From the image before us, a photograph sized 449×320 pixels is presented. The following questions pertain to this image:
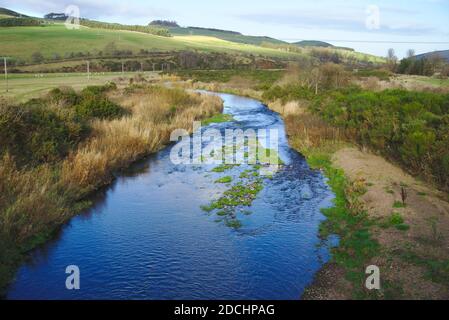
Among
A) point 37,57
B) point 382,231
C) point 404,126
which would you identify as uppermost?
point 37,57

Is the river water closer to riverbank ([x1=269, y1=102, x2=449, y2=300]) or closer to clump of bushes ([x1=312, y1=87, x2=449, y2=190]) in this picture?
riverbank ([x1=269, y1=102, x2=449, y2=300])

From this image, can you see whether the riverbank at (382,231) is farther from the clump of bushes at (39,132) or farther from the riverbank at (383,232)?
the clump of bushes at (39,132)

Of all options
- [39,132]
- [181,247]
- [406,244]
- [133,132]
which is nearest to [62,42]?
[133,132]

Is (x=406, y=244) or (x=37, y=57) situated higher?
(x=37, y=57)

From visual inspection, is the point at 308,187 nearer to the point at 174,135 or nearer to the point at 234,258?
the point at 234,258

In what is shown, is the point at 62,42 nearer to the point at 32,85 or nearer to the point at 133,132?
the point at 32,85
